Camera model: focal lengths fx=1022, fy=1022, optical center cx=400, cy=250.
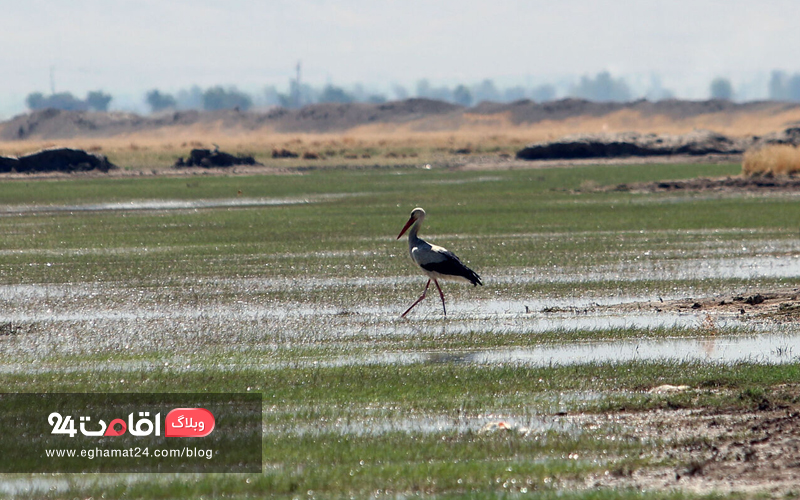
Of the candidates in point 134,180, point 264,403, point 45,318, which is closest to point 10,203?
point 134,180

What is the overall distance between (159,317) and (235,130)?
141494 millimetres

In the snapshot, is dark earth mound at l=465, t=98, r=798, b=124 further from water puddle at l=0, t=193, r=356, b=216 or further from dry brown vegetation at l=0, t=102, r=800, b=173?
water puddle at l=0, t=193, r=356, b=216

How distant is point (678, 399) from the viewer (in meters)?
10.1

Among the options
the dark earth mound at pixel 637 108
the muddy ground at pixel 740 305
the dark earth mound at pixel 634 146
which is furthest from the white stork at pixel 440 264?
the dark earth mound at pixel 637 108

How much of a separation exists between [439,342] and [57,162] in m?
47.9

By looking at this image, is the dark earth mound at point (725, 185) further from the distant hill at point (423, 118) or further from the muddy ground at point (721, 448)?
the distant hill at point (423, 118)

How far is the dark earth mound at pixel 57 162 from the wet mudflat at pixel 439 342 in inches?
1109

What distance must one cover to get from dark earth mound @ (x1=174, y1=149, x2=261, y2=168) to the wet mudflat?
3040cm

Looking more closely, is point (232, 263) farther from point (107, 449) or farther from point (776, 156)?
point (776, 156)

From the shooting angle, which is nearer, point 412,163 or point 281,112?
point 412,163

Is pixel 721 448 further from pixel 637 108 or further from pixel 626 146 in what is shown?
pixel 637 108

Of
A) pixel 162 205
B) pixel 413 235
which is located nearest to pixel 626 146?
pixel 162 205

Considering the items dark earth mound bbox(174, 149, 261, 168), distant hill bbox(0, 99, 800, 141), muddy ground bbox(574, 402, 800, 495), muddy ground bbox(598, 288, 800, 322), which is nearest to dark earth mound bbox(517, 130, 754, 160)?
dark earth mound bbox(174, 149, 261, 168)

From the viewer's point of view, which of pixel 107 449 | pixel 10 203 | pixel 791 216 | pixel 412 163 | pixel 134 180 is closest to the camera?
pixel 107 449
